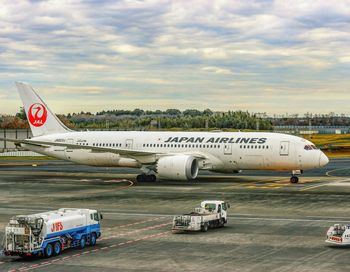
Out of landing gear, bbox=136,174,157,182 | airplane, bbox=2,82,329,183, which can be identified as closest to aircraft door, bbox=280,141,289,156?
airplane, bbox=2,82,329,183

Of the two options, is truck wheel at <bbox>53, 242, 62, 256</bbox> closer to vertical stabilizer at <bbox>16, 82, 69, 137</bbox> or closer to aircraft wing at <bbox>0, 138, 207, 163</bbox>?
aircraft wing at <bbox>0, 138, 207, 163</bbox>

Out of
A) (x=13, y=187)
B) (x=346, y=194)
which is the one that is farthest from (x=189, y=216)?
(x=13, y=187)

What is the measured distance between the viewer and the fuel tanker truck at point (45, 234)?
1065 inches

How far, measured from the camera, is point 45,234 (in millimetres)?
27297

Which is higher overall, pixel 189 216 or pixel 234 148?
pixel 234 148

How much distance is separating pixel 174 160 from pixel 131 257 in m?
33.2

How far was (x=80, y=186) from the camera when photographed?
60.9 metres

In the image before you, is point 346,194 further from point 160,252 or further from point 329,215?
point 160,252

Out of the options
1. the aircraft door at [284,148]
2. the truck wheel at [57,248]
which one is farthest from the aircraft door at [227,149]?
the truck wheel at [57,248]

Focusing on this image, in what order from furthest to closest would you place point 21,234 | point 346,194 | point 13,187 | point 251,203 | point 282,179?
point 282,179 < point 13,187 < point 346,194 < point 251,203 < point 21,234

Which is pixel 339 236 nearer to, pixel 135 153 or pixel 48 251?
pixel 48 251

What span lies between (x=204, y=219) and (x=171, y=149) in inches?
1229

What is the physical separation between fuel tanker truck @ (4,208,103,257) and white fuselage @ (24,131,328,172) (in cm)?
3331

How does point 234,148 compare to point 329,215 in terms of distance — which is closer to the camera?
point 329,215
